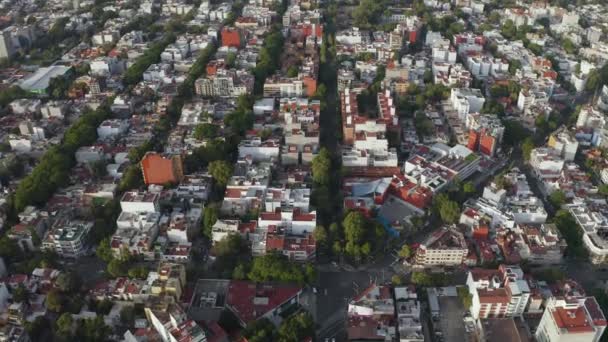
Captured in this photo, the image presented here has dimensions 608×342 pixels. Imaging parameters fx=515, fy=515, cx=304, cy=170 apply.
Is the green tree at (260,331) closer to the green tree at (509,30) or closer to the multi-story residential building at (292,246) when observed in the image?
the multi-story residential building at (292,246)

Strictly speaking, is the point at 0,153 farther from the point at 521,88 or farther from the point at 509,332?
the point at 521,88

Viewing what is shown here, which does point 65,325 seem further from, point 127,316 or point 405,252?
point 405,252

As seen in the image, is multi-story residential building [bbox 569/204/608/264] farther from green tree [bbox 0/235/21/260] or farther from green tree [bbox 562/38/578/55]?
green tree [bbox 0/235/21/260]

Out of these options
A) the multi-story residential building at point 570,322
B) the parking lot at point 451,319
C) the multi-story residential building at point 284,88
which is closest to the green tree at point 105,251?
the parking lot at point 451,319

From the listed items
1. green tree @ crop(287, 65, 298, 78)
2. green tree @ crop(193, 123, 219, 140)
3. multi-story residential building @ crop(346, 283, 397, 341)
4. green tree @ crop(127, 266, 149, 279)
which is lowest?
multi-story residential building @ crop(346, 283, 397, 341)

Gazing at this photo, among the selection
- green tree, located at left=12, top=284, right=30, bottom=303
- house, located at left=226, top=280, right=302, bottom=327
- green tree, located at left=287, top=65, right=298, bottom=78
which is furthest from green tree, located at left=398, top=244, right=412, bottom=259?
green tree, located at left=287, top=65, right=298, bottom=78

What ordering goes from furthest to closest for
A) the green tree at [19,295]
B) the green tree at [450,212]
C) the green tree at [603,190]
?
the green tree at [603,190] → the green tree at [450,212] → the green tree at [19,295]
